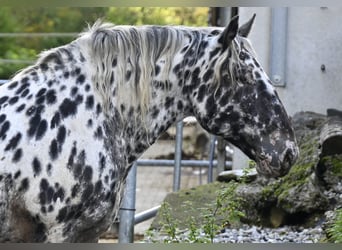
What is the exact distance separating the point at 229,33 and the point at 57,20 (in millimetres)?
8735

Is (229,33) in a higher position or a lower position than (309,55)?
higher

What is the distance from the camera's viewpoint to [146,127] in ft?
14.3

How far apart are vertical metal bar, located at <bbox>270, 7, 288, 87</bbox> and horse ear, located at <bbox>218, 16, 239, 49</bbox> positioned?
2.87 m

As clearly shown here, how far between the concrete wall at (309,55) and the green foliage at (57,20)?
3.60m

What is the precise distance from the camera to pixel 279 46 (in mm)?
7207

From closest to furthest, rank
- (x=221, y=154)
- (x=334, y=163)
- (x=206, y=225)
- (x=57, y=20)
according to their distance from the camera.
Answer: (x=206, y=225) < (x=334, y=163) < (x=221, y=154) < (x=57, y=20)

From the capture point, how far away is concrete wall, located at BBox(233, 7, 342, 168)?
23.4 feet

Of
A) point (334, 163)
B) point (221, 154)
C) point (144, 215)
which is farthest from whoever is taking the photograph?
point (221, 154)

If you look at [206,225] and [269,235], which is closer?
[206,225]

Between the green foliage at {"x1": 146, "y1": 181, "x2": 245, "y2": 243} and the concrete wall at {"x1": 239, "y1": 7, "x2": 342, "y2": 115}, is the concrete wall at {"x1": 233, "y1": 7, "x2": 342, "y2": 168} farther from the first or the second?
the green foliage at {"x1": 146, "y1": 181, "x2": 245, "y2": 243}

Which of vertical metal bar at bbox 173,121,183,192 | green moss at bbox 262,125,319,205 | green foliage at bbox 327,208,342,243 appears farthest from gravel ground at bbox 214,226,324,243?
vertical metal bar at bbox 173,121,183,192

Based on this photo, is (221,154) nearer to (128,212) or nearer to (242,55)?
(128,212)

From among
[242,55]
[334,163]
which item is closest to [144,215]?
[334,163]

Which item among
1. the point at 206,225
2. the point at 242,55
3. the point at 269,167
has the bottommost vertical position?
the point at 206,225
